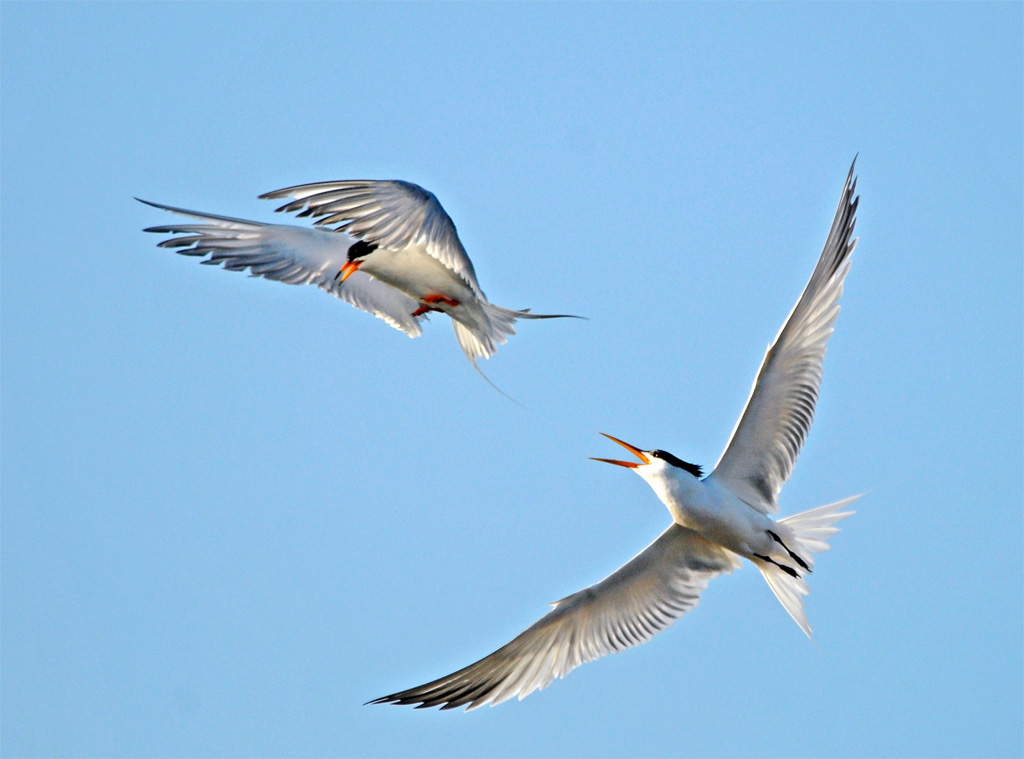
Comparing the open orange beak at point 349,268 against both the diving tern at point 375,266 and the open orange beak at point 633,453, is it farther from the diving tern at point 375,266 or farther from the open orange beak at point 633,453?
the open orange beak at point 633,453

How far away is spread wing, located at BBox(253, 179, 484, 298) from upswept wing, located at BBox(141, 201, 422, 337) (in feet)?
6.81

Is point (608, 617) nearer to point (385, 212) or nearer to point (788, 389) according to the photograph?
point (788, 389)

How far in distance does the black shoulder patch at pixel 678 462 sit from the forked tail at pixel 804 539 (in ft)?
1.95

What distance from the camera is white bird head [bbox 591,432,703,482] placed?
7605 millimetres

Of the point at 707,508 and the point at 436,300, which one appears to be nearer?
the point at 707,508

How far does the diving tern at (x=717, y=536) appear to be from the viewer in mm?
7531

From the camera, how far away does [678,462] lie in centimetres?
768

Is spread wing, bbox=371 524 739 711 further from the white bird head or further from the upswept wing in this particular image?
the upswept wing

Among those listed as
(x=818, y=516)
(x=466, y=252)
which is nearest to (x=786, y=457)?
(x=818, y=516)

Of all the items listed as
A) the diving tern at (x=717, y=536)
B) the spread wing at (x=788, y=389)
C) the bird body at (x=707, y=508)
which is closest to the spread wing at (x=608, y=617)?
the diving tern at (x=717, y=536)

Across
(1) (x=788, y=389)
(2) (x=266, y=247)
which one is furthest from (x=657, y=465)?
(2) (x=266, y=247)

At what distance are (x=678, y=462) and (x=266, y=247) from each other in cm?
352

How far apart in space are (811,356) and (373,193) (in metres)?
2.89

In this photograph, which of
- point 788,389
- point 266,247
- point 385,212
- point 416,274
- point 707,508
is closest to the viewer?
point 385,212
